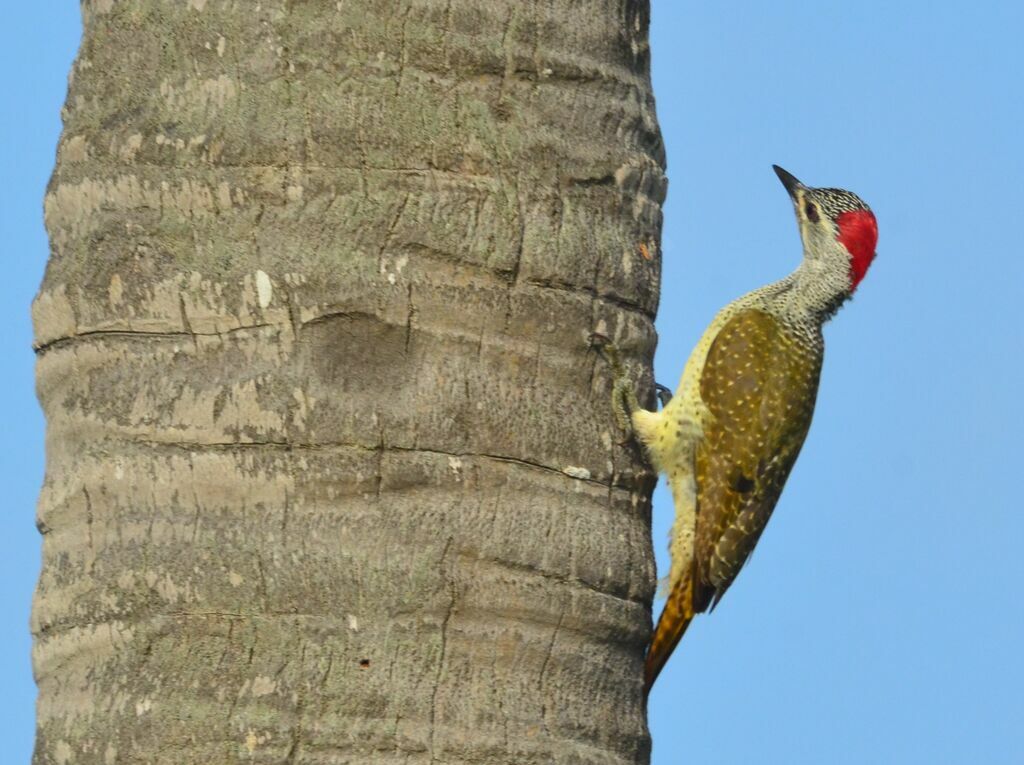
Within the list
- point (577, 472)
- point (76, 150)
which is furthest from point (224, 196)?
point (577, 472)

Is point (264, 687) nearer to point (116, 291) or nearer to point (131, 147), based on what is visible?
point (116, 291)

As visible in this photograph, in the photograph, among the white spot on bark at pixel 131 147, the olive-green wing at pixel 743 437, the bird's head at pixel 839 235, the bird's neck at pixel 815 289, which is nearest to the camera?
the white spot on bark at pixel 131 147

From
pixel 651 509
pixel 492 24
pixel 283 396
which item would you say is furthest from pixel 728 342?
pixel 283 396

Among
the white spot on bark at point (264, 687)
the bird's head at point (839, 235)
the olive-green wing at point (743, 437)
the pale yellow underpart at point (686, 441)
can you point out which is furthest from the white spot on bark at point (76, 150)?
the bird's head at point (839, 235)

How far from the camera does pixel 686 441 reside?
180 inches

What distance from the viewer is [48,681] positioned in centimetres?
284

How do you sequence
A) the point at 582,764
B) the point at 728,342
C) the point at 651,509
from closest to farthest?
the point at 582,764, the point at 651,509, the point at 728,342

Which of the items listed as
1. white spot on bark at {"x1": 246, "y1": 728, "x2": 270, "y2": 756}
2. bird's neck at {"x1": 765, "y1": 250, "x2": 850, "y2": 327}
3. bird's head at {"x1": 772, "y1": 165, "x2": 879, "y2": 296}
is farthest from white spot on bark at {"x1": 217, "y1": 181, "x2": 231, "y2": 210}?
bird's head at {"x1": 772, "y1": 165, "x2": 879, "y2": 296}

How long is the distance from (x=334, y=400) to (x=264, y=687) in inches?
21.2

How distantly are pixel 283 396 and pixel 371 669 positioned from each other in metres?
0.53

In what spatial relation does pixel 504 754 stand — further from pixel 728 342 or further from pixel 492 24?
pixel 728 342

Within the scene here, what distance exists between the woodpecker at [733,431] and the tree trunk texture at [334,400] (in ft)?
4.78

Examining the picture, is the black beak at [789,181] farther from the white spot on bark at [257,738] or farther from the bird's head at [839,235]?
the white spot on bark at [257,738]

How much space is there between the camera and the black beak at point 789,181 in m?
6.08
